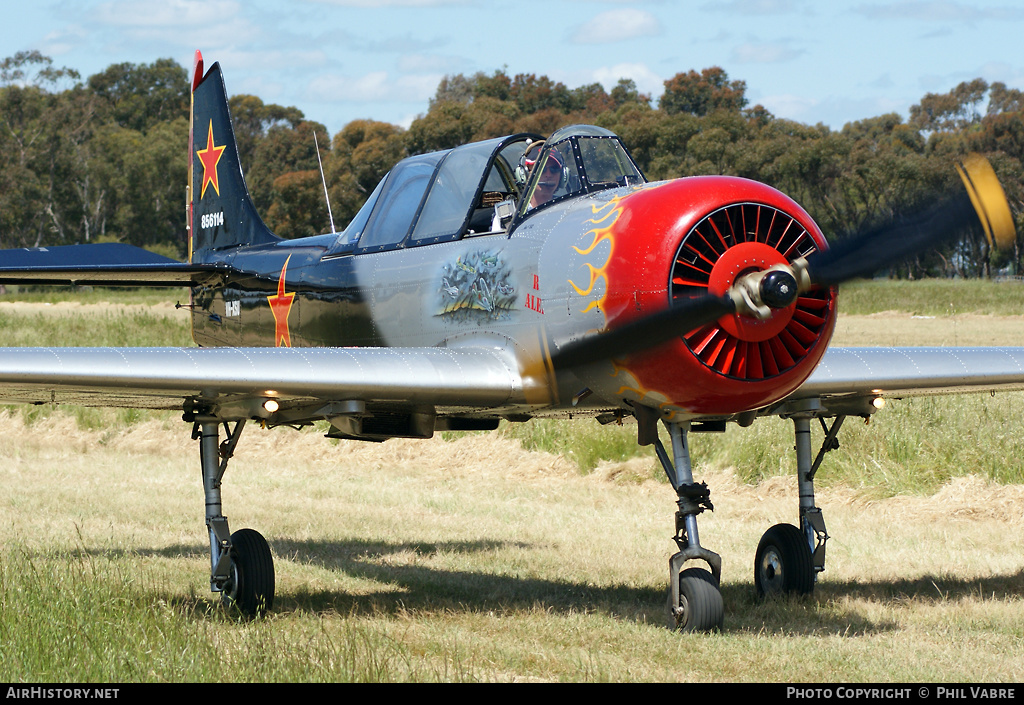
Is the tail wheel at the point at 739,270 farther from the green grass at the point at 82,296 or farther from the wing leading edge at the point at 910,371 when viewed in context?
the green grass at the point at 82,296

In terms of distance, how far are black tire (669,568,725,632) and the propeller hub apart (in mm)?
1763

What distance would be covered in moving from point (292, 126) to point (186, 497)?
106 meters

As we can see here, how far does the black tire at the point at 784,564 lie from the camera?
774 cm

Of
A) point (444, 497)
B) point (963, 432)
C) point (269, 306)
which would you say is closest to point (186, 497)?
point (444, 497)

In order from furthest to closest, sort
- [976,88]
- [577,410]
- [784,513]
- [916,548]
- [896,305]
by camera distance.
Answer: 1. [976,88]
2. [896,305]
3. [784,513]
4. [916,548]
5. [577,410]

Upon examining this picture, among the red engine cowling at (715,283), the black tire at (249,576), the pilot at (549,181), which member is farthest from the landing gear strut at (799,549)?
the black tire at (249,576)

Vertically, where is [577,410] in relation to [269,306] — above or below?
below

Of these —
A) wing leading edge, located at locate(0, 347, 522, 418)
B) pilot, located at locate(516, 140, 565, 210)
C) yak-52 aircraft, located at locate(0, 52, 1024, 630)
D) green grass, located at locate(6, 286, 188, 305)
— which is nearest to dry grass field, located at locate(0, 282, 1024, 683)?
yak-52 aircraft, located at locate(0, 52, 1024, 630)

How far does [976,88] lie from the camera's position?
364 ft

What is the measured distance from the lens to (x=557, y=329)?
6.46 metres

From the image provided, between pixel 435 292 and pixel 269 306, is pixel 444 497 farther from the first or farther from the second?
pixel 435 292

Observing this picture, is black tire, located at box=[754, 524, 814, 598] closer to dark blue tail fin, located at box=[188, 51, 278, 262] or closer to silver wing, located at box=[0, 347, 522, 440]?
silver wing, located at box=[0, 347, 522, 440]

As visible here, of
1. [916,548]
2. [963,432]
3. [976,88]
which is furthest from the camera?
[976,88]

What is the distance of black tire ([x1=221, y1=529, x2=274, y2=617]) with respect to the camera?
740cm
